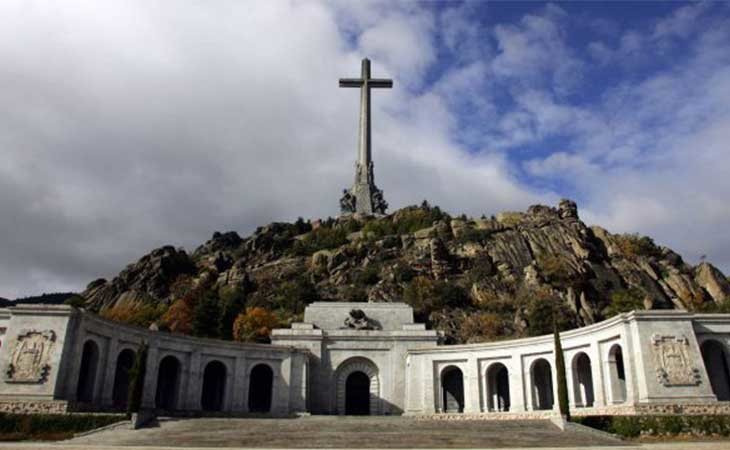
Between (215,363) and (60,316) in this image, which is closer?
(60,316)

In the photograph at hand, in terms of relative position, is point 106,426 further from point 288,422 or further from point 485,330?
point 485,330

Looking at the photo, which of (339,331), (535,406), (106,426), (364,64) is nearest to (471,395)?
(535,406)

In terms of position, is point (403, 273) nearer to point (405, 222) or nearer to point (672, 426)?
point (405, 222)

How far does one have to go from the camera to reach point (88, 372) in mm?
33625

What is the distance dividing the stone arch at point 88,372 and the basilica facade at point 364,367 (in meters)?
0.08

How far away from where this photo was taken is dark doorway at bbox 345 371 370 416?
44312 millimetres

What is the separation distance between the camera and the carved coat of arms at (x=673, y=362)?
30.4 meters

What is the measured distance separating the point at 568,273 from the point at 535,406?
43.0 meters

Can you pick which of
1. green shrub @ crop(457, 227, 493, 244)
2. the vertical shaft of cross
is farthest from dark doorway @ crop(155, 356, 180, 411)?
the vertical shaft of cross

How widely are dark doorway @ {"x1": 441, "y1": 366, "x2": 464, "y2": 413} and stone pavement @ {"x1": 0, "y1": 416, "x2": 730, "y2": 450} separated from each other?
13146 mm

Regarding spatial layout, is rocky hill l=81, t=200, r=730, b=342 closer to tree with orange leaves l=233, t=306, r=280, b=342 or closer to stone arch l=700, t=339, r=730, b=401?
tree with orange leaves l=233, t=306, r=280, b=342

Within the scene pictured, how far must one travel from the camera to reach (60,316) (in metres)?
31.1

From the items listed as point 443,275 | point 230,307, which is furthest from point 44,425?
point 443,275

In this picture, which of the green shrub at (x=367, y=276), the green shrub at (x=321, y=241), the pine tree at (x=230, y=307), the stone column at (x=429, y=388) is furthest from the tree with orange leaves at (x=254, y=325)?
the green shrub at (x=321, y=241)
